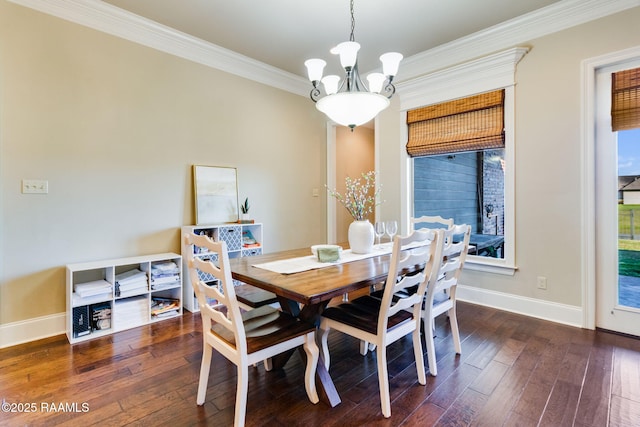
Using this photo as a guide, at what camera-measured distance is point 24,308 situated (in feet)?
7.82

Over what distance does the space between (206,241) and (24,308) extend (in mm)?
2102

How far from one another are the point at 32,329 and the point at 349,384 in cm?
251

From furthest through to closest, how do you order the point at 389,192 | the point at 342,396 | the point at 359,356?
the point at 389,192
the point at 359,356
the point at 342,396

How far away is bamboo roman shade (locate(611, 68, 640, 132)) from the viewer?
2.37 m

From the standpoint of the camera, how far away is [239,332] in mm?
1380

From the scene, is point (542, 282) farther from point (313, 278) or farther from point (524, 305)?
point (313, 278)

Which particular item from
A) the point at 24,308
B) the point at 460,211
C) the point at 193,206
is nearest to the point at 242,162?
the point at 193,206

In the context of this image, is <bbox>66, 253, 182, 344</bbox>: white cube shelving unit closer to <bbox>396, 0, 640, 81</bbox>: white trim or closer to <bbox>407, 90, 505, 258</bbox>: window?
<bbox>407, 90, 505, 258</bbox>: window

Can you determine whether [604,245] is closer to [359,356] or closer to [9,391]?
[359,356]

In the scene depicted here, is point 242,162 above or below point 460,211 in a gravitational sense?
above

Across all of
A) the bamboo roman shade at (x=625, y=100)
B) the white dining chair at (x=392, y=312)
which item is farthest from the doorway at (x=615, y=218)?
the white dining chair at (x=392, y=312)

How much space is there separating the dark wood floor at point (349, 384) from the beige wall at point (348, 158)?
8.98ft

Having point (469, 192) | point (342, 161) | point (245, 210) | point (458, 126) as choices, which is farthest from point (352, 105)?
point (342, 161)

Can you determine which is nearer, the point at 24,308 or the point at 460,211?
the point at 24,308
